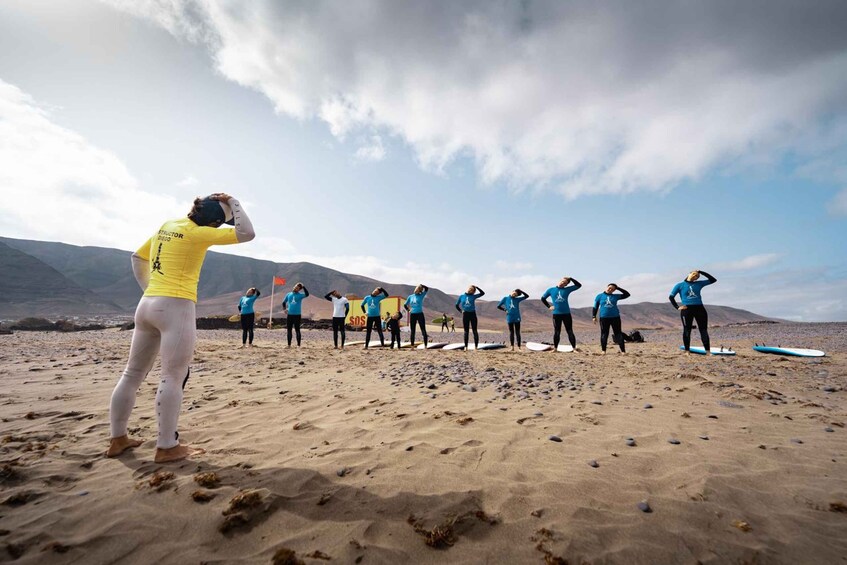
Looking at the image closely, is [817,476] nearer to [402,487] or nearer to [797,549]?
[797,549]

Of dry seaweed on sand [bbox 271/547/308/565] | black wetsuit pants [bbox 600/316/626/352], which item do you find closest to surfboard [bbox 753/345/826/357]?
black wetsuit pants [bbox 600/316/626/352]

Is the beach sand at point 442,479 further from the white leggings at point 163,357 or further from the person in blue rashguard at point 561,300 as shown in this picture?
the person in blue rashguard at point 561,300

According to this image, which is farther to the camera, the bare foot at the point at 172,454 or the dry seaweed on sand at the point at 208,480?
the bare foot at the point at 172,454

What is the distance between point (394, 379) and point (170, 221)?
14.8 ft

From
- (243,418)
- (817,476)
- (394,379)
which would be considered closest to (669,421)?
(817,476)

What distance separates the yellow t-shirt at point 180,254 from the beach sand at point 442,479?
4.98 feet

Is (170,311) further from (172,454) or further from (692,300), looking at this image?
(692,300)

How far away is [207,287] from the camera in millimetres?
111438

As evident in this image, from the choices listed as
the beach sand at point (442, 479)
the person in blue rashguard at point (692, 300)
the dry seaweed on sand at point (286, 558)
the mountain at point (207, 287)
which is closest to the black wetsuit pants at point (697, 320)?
the person in blue rashguard at point (692, 300)

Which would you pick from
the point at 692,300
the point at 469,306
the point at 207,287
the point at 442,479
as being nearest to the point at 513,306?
the point at 469,306

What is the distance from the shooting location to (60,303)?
75375 millimetres

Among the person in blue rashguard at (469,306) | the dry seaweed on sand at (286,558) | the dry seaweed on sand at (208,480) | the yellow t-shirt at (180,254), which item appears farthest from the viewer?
the person in blue rashguard at (469,306)

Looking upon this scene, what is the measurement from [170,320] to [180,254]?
600mm

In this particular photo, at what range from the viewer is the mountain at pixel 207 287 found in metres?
80.0
